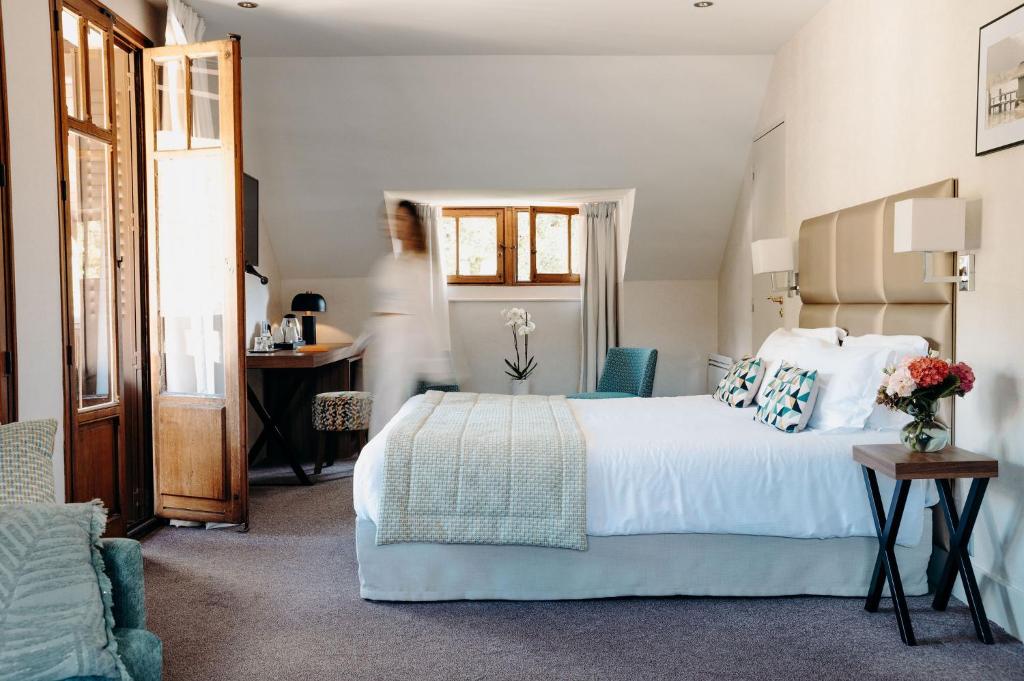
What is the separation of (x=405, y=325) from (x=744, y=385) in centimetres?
174

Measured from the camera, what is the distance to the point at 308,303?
6.17 meters

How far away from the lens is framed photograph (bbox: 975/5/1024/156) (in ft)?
9.31

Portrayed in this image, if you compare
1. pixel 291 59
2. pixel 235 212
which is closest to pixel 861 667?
pixel 235 212

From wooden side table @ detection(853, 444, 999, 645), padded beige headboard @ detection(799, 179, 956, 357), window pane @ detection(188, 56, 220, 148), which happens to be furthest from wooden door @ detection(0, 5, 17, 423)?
padded beige headboard @ detection(799, 179, 956, 357)

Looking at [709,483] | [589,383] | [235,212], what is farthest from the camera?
[589,383]

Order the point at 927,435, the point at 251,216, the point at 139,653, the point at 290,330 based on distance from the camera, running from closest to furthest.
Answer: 1. the point at 139,653
2. the point at 927,435
3. the point at 251,216
4. the point at 290,330

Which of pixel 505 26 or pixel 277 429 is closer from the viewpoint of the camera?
pixel 505 26

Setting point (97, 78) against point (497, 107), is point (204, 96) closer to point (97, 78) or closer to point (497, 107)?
point (97, 78)

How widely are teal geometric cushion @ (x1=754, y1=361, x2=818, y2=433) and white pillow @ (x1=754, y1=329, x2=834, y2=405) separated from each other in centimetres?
14

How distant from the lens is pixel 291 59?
5547mm

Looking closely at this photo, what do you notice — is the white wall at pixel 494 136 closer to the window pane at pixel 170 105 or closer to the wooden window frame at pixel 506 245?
the wooden window frame at pixel 506 245

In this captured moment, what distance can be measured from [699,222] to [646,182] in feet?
1.94

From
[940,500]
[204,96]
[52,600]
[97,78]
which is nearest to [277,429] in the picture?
[204,96]

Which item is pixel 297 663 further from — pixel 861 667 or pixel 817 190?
pixel 817 190
